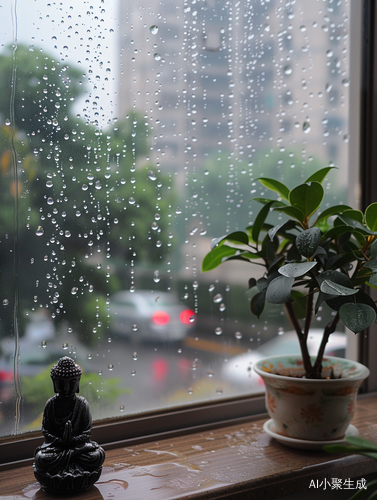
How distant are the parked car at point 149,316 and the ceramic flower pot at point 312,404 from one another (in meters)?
0.23

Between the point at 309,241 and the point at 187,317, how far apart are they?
41 cm

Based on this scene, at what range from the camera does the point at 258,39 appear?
3.80ft

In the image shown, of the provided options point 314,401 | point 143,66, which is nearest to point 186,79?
point 143,66

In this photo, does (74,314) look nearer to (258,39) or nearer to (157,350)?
(157,350)

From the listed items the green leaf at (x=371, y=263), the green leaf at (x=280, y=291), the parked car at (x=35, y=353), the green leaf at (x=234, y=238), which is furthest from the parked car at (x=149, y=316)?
the green leaf at (x=371, y=263)

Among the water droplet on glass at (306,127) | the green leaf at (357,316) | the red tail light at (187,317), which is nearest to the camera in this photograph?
the green leaf at (357,316)

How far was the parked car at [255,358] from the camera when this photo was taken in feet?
3.79

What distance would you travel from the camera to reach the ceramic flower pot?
0.90 metres

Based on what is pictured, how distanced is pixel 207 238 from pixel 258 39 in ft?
1.81

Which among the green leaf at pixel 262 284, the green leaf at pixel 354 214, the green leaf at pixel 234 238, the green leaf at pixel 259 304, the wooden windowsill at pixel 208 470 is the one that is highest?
the green leaf at pixel 354 214

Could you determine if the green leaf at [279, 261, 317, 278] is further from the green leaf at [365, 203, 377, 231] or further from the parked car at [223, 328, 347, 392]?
the parked car at [223, 328, 347, 392]

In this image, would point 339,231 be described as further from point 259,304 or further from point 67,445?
point 67,445

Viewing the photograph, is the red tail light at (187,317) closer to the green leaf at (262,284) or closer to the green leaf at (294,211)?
the green leaf at (262,284)

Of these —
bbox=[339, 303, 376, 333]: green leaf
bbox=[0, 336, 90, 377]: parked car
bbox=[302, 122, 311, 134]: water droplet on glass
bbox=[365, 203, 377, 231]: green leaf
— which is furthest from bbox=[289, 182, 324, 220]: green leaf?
bbox=[0, 336, 90, 377]: parked car
